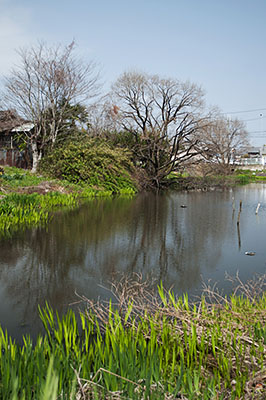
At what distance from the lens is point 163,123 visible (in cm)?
2467

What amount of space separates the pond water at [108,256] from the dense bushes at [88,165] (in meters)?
7.86

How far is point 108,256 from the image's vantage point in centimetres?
684

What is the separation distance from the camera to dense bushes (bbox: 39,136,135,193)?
19.3m

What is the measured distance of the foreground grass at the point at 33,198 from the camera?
372 inches

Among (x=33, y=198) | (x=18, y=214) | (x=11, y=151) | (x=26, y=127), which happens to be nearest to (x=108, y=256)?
(x=18, y=214)

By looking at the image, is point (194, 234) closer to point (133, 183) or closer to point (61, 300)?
point (61, 300)

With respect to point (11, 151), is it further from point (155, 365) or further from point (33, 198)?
point (155, 365)

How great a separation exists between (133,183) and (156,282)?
1660 cm

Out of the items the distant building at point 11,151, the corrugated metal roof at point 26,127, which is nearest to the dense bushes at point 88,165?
the corrugated metal roof at point 26,127

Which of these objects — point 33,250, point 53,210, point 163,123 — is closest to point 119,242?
point 33,250

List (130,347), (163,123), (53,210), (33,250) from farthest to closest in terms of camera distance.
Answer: (163,123), (53,210), (33,250), (130,347)

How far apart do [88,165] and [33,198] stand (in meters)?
8.40

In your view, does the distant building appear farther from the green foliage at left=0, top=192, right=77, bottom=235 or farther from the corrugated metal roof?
the green foliage at left=0, top=192, right=77, bottom=235

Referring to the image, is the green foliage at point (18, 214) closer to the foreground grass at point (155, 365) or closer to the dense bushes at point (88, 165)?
the foreground grass at point (155, 365)
